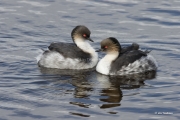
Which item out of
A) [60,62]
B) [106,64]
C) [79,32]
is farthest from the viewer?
[79,32]

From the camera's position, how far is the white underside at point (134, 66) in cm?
1548

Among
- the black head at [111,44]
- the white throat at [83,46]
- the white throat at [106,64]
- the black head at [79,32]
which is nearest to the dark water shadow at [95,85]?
the white throat at [106,64]

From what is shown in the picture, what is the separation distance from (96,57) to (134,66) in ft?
4.17

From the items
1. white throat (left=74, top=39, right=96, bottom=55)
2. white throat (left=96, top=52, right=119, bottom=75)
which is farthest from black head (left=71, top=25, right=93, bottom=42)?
white throat (left=96, top=52, right=119, bottom=75)

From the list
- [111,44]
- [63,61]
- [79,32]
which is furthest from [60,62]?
[111,44]

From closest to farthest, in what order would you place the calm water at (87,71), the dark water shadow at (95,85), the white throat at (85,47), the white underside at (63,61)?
the calm water at (87,71) < the dark water shadow at (95,85) < the white underside at (63,61) < the white throat at (85,47)

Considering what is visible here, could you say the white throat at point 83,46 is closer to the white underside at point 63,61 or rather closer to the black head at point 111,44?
the white underside at point 63,61

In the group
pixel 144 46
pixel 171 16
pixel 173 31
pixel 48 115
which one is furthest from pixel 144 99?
pixel 171 16

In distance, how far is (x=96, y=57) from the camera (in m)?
16.4

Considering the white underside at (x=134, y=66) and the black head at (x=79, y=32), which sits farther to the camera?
the black head at (x=79, y=32)

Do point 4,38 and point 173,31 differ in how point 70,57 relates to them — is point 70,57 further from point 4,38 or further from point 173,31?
point 173,31

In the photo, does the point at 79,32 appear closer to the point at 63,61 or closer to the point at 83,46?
the point at 83,46

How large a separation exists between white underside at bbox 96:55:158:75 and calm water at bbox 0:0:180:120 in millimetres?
249

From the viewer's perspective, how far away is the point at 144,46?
17.5 m
